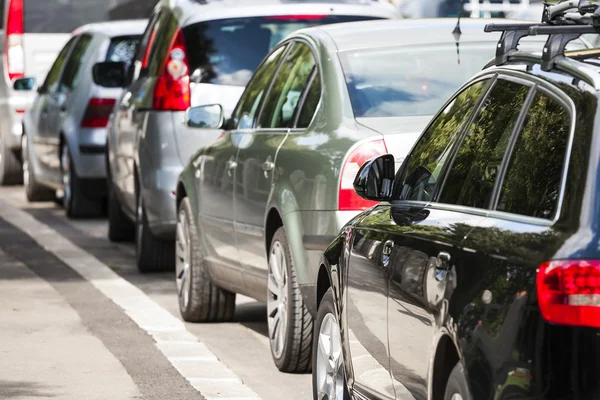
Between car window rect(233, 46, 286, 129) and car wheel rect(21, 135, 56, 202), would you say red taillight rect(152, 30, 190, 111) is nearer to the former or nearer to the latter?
car window rect(233, 46, 286, 129)

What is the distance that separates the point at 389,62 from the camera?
7.82m

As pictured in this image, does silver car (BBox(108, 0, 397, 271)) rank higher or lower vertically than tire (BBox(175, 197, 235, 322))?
higher

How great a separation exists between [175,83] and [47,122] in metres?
6.21

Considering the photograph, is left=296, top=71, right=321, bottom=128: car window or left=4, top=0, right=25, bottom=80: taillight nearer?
left=296, top=71, right=321, bottom=128: car window

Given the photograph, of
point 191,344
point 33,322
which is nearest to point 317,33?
point 191,344

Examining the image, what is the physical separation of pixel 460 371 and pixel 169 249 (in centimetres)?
760

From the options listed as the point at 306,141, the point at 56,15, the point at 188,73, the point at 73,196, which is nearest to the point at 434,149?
the point at 306,141

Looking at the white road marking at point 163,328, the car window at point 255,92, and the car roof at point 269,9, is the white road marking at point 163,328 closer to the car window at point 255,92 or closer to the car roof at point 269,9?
the car window at point 255,92

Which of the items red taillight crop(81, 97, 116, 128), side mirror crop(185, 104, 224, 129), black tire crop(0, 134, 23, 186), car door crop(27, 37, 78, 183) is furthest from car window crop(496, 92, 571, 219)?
black tire crop(0, 134, 23, 186)

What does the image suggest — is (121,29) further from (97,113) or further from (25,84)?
(25,84)

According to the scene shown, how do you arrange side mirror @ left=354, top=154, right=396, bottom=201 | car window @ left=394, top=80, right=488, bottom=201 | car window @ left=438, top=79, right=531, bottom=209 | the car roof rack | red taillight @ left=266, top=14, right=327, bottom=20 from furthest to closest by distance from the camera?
red taillight @ left=266, top=14, right=327, bottom=20 → side mirror @ left=354, top=154, right=396, bottom=201 → car window @ left=394, top=80, right=488, bottom=201 → car window @ left=438, top=79, right=531, bottom=209 → the car roof rack

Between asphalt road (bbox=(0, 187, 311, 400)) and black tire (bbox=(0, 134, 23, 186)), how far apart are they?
8656mm

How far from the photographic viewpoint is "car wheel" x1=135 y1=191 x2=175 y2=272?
38.0ft

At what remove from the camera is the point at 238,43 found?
35.5 ft
